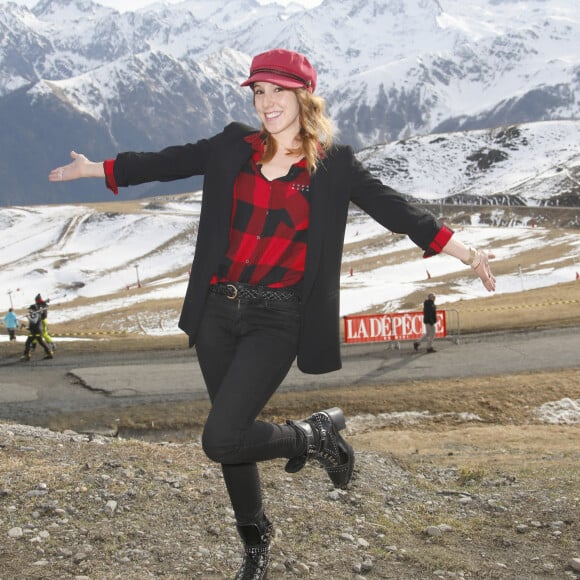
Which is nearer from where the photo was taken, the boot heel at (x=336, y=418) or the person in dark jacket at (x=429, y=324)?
the boot heel at (x=336, y=418)

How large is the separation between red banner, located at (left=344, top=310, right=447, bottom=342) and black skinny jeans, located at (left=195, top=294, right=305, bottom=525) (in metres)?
19.3

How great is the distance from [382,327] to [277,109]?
66.3 ft

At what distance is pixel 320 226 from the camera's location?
4.56 metres

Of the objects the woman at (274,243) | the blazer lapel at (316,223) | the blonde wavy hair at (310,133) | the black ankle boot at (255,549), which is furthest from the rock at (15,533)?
the blonde wavy hair at (310,133)

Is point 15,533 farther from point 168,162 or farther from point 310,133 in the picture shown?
point 310,133

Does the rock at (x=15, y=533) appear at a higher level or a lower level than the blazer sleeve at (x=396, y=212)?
lower

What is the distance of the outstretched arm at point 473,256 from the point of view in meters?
4.77

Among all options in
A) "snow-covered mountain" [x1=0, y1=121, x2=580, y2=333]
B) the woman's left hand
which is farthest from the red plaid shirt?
"snow-covered mountain" [x1=0, y1=121, x2=580, y2=333]

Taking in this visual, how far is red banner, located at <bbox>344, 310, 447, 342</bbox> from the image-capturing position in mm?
24141

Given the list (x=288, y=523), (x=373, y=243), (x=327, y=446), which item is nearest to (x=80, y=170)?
(x=327, y=446)

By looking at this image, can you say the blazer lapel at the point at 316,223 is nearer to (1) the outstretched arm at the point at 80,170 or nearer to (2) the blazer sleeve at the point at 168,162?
(2) the blazer sleeve at the point at 168,162

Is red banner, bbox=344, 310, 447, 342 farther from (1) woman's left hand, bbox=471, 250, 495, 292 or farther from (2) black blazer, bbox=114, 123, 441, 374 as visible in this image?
(2) black blazer, bbox=114, 123, 441, 374

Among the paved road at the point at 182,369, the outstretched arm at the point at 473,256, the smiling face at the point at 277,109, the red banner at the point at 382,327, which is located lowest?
the paved road at the point at 182,369

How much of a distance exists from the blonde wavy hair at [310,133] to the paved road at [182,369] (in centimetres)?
1360
